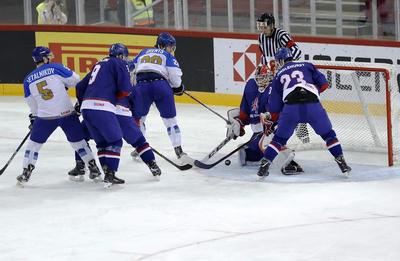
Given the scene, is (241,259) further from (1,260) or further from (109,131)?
(109,131)

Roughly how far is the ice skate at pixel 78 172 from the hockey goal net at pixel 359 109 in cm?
209

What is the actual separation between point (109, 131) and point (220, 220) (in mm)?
1513

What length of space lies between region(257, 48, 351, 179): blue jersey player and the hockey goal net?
2.87 feet

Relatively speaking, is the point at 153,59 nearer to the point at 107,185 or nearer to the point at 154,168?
the point at 154,168

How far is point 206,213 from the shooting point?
27.8 ft

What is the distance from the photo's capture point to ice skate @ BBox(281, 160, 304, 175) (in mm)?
9727

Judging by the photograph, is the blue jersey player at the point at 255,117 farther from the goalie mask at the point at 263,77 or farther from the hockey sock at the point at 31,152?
the hockey sock at the point at 31,152

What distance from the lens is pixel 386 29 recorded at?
41.3ft

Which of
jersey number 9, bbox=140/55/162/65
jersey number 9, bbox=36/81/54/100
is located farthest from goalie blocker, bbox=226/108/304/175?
jersey number 9, bbox=36/81/54/100

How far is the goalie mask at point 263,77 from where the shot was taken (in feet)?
32.6

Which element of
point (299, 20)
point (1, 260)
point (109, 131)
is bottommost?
point (1, 260)

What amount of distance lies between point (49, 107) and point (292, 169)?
6.68ft

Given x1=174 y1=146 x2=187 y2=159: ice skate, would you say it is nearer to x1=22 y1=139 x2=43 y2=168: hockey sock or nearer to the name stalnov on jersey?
x1=22 y1=139 x2=43 y2=168: hockey sock

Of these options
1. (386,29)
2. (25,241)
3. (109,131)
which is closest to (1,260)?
(25,241)
